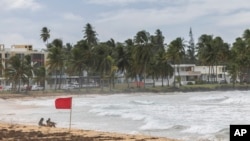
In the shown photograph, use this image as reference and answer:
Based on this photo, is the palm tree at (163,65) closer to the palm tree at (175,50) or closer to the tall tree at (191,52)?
the palm tree at (175,50)

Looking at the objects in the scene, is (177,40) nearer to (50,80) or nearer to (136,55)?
(136,55)

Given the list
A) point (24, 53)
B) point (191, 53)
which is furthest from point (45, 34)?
point (191, 53)

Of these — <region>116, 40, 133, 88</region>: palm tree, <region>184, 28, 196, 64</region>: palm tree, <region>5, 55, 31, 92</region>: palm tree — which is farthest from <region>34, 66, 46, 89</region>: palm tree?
<region>184, 28, 196, 64</region>: palm tree

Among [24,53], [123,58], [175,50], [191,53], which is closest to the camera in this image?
[123,58]

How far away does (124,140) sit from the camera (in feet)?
44.8

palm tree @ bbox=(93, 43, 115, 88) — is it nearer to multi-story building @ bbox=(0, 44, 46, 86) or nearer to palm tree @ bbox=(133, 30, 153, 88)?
palm tree @ bbox=(133, 30, 153, 88)

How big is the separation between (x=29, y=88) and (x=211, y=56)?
3945 cm

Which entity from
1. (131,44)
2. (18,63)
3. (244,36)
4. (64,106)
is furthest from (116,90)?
(64,106)

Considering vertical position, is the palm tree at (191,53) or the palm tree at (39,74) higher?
the palm tree at (191,53)

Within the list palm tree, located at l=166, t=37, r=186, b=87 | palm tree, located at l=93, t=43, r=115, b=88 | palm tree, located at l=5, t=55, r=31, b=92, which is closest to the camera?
palm tree, located at l=5, t=55, r=31, b=92

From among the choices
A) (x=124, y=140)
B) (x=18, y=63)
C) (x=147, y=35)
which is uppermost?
(x=147, y=35)

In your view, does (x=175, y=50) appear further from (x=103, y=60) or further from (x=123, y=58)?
(x=103, y=60)

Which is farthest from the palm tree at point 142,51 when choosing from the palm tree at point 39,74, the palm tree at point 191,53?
the palm tree at point 191,53

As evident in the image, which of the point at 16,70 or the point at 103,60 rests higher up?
the point at 103,60
